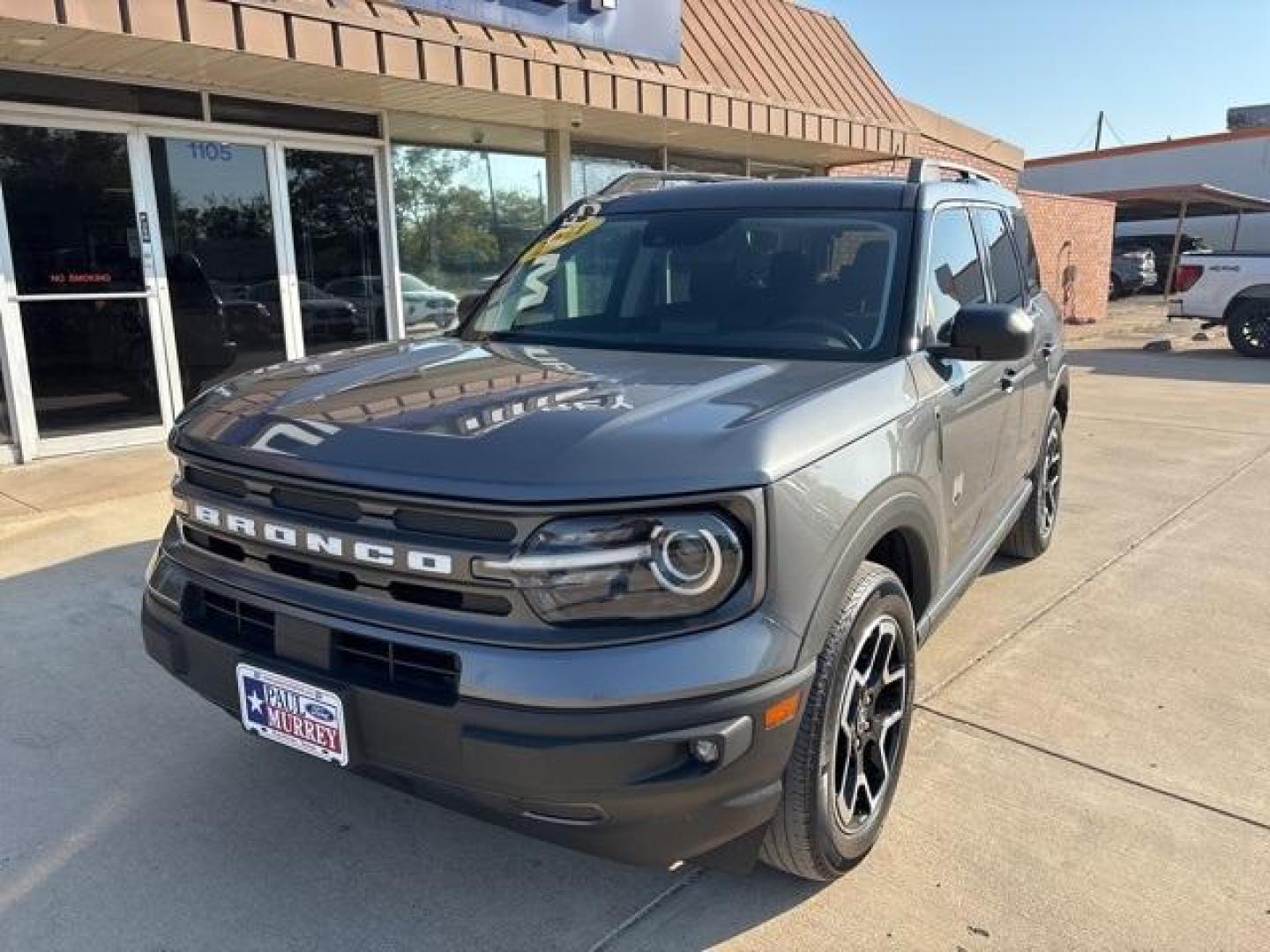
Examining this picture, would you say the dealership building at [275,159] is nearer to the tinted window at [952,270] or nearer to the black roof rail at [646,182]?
the black roof rail at [646,182]

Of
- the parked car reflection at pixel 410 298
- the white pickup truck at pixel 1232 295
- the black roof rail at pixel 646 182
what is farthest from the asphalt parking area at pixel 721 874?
the white pickup truck at pixel 1232 295

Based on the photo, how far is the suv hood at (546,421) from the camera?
6.55ft

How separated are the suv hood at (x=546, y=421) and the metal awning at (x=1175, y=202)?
21.8 metres

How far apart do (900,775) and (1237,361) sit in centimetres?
1482

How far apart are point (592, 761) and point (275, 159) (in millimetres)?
7535

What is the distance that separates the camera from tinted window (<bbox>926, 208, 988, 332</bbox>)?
125 inches

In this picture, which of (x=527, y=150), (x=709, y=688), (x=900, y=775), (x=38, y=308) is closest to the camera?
(x=709, y=688)

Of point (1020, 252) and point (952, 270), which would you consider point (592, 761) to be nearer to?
point (952, 270)

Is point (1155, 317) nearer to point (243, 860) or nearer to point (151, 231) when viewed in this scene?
point (151, 231)

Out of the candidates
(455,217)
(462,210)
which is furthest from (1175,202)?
(455,217)

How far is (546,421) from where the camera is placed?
7.17 ft

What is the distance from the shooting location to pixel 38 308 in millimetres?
6949

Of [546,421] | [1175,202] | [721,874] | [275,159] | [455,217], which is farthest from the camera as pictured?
[1175,202]

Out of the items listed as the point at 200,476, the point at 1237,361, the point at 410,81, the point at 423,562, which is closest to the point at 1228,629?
the point at 423,562
